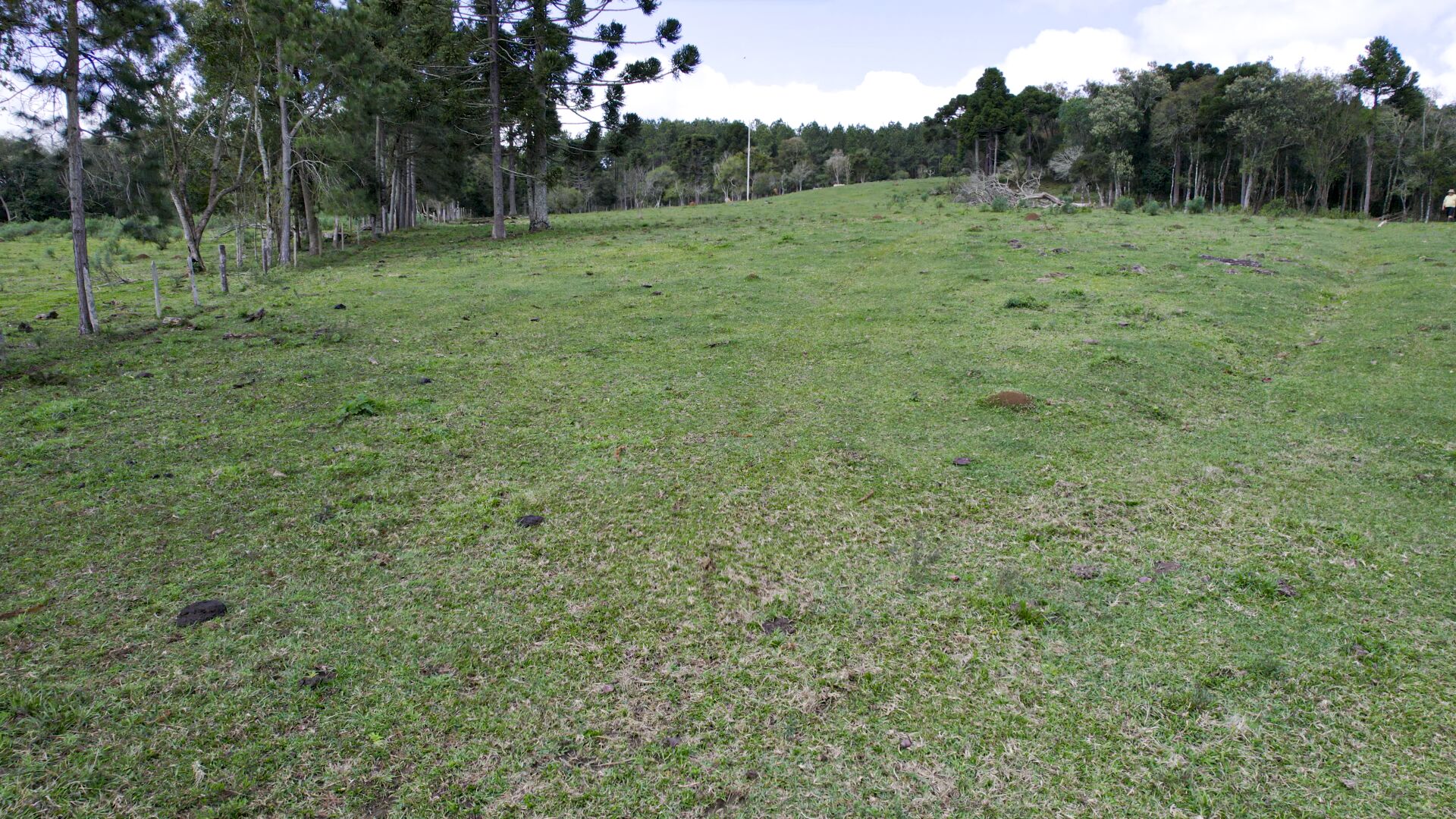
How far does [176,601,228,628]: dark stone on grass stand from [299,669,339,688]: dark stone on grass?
89 centimetres

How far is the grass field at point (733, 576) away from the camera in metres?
2.91

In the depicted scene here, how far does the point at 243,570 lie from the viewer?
14.2 feet

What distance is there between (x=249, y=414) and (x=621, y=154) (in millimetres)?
26785

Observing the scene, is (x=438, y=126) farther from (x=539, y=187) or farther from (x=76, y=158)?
(x=76, y=158)

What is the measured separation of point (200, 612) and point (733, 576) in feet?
9.75

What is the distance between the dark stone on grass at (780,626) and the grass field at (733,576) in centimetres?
1

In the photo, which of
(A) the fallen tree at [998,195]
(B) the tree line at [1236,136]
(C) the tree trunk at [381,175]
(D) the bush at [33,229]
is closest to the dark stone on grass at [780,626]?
(C) the tree trunk at [381,175]

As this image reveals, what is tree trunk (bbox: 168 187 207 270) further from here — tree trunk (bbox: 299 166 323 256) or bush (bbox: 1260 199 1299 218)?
bush (bbox: 1260 199 1299 218)

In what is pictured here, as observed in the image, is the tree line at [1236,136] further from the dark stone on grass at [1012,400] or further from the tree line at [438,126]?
the dark stone on grass at [1012,400]

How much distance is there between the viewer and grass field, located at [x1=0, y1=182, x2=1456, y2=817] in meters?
2.91

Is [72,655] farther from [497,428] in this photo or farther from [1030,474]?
[1030,474]

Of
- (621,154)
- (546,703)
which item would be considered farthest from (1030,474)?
(621,154)

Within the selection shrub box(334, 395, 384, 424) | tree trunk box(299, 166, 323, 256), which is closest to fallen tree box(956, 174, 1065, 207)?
tree trunk box(299, 166, 323, 256)

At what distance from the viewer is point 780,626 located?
12.9 ft
